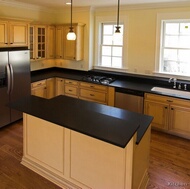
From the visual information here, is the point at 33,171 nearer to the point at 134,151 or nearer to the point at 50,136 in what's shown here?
the point at 50,136

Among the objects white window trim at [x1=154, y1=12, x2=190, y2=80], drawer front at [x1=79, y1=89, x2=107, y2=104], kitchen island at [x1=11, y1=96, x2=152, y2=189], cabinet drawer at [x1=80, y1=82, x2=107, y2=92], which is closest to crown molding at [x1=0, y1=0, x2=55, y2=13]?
cabinet drawer at [x1=80, y1=82, x2=107, y2=92]

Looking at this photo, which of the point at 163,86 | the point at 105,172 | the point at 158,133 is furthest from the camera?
the point at 163,86

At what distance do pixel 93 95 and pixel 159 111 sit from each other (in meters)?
1.60

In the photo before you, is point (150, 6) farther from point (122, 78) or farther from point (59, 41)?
point (59, 41)

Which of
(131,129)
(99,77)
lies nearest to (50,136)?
(131,129)

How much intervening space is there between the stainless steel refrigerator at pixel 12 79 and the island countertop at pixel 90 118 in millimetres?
1342

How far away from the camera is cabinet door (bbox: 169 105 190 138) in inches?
160

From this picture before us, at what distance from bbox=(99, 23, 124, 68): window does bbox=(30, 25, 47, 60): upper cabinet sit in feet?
4.84

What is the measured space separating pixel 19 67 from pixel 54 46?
1.64m

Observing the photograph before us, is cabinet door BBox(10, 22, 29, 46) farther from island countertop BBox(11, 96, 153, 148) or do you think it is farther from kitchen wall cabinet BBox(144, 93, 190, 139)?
kitchen wall cabinet BBox(144, 93, 190, 139)

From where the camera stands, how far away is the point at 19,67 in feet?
14.7

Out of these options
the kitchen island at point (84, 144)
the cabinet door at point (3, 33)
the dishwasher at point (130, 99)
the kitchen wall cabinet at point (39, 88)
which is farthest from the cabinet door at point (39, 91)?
the kitchen island at point (84, 144)

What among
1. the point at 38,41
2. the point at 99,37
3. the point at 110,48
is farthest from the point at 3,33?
the point at 110,48

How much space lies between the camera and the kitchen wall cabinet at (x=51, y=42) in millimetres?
5637
